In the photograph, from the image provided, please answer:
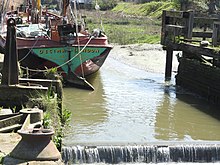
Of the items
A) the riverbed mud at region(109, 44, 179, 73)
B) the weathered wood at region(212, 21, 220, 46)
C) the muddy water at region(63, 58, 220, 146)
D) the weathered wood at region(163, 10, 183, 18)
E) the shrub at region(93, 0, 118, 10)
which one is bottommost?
the muddy water at region(63, 58, 220, 146)

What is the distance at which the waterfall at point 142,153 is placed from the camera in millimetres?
11453

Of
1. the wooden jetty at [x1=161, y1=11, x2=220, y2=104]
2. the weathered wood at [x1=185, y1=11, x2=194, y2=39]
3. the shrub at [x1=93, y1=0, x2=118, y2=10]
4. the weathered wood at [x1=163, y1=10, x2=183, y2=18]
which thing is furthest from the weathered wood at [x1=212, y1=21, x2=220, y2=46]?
the shrub at [x1=93, y1=0, x2=118, y2=10]

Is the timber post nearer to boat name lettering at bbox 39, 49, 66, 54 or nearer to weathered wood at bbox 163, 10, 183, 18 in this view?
weathered wood at bbox 163, 10, 183, 18

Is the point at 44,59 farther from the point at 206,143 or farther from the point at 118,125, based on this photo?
the point at 206,143

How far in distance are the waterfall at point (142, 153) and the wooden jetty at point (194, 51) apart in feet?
17.4

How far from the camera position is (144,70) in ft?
87.3

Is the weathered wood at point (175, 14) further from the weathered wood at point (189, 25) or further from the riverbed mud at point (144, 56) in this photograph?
the riverbed mud at point (144, 56)

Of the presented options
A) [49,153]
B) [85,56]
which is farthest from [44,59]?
[49,153]

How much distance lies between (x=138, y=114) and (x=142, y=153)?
4.55 metres

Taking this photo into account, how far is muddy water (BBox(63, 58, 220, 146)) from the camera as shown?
13578 mm

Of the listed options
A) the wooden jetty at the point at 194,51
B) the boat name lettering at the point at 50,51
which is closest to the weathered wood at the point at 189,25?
the wooden jetty at the point at 194,51

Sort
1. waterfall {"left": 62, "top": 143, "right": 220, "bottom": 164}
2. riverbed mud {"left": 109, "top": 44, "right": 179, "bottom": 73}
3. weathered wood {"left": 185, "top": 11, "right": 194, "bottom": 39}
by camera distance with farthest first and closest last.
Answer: riverbed mud {"left": 109, "top": 44, "right": 179, "bottom": 73} → weathered wood {"left": 185, "top": 11, "right": 194, "bottom": 39} → waterfall {"left": 62, "top": 143, "right": 220, "bottom": 164}

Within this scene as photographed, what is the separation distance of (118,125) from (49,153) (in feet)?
25.3

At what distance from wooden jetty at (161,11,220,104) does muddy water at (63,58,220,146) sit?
1.71 ft
